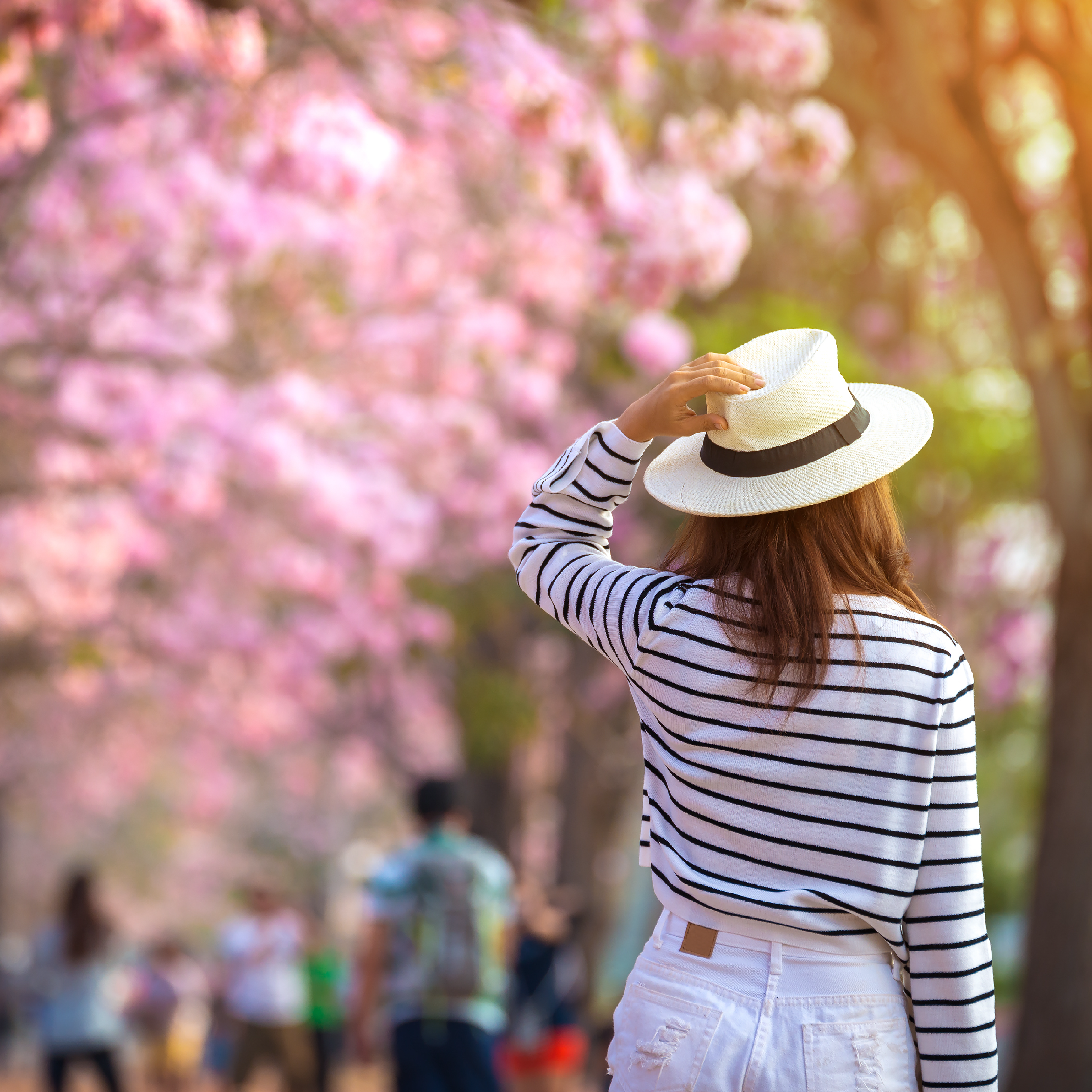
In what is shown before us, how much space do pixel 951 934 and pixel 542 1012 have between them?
7097 mm

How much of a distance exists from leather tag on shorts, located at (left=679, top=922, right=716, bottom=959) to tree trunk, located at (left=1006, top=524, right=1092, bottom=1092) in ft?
18.0

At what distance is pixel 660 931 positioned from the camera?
6.68 ft

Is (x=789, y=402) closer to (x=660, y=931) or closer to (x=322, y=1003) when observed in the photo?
(x=660, y=931)

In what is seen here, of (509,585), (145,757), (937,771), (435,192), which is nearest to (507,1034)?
(509,585)

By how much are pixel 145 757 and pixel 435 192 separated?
17.7 meters

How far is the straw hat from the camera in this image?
6.57ft

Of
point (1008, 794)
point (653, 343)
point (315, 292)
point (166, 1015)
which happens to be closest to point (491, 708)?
point (315, 292)

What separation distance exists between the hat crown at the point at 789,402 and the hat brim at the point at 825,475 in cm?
5

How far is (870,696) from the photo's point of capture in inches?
75.1

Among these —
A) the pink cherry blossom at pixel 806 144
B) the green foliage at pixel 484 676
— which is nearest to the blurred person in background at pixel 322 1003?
the green foliage at pixel 484 676

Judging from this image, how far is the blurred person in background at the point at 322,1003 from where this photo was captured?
10.2 meters

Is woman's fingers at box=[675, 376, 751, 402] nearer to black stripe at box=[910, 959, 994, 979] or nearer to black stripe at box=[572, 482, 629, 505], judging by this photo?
black stripe at box=[572, 482, 629, 505]

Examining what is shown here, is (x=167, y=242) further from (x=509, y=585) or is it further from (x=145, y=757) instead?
(x=145, y=757)

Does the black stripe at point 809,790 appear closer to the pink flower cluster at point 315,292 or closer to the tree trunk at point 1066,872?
the pink flower cluster at point 315,292
